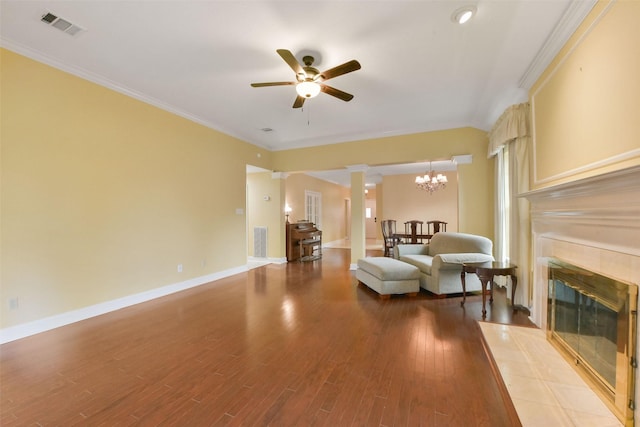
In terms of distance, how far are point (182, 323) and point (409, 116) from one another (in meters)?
4.58

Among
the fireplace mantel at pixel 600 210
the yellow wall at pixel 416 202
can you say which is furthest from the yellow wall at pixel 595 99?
the yellow wall at pixel 416 202

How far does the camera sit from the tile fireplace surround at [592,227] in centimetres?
143

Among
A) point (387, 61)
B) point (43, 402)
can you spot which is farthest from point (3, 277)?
point (387, 61)

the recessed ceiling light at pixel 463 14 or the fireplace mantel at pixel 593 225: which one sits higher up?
the recessed ceiling light at pixel 463 14

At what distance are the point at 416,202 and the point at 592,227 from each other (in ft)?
24.7

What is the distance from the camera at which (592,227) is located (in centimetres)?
181

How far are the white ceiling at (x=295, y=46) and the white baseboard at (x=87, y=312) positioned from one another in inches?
109

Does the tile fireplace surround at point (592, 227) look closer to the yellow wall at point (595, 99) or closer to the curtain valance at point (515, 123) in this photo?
the yellow wall at point (595, 99)

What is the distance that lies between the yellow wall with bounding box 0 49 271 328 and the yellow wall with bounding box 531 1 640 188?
4.89 meters

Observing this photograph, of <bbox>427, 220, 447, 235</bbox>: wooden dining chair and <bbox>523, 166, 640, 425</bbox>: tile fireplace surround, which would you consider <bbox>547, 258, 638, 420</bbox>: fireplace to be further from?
<bbox>427, 220, 447, 235</bbox>: wooden dining chair

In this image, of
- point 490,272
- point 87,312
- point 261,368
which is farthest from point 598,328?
point 87,312

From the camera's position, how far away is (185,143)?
4.36 m

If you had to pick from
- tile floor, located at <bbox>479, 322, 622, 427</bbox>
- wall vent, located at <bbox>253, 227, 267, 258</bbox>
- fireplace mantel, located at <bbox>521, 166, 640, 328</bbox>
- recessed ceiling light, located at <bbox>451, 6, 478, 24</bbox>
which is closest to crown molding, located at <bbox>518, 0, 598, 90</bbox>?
recessed ceiling light, located at <bbox>451, 6, 478, 24</bbox>

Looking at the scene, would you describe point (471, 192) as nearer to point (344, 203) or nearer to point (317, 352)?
point (317, 352)
